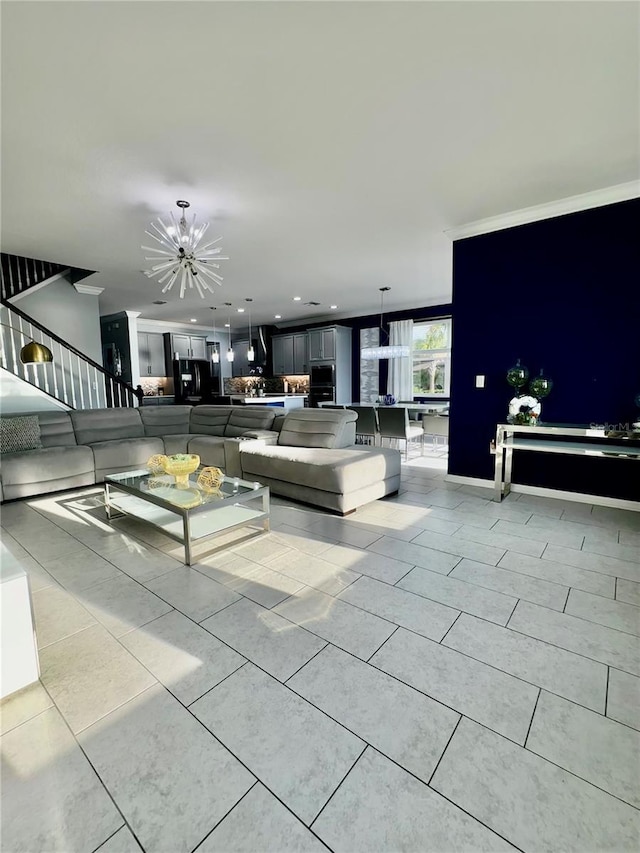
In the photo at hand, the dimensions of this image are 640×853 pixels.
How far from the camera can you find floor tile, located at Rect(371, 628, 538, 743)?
4.43 ft

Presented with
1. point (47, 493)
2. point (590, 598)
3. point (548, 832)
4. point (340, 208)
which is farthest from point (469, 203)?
point (47, 493)

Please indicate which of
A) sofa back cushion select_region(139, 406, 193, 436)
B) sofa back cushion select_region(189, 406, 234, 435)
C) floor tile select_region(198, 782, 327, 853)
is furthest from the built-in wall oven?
floor tile select_region(198, 782, 327, 853)

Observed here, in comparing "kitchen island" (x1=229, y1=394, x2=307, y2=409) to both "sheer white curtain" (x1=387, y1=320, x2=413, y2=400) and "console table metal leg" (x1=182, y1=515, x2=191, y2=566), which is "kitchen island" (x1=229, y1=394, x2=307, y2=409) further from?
"console table metal leg" (x1=182, y1=515, x2=191, y2=566)

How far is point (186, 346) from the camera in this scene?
9.85 metres

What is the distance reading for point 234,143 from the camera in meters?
2.55

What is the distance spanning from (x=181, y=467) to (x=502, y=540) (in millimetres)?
2560

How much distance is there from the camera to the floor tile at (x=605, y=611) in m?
1.85

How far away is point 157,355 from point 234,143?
25.0 ft

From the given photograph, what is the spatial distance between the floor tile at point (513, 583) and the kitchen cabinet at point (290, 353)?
7.22 meters

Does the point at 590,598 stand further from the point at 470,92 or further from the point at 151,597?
the point at 470,92

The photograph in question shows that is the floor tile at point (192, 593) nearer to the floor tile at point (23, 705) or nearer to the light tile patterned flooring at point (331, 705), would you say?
the light tile patterned flooring at point (331, 705)

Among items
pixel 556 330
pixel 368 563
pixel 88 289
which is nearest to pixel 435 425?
pixel 556 330

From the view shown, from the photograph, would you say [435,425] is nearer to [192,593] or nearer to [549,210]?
[549,210]

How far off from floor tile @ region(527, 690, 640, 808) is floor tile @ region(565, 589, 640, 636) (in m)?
0.66
